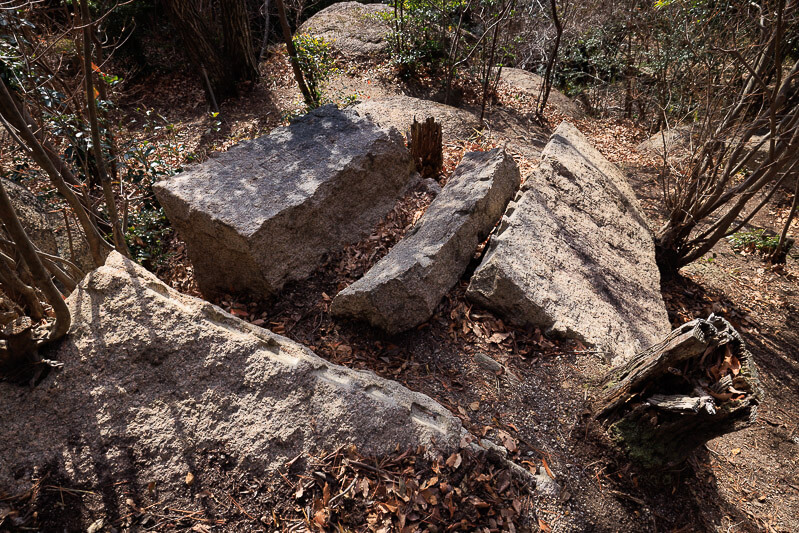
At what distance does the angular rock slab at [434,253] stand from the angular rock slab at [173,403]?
0.86 metres

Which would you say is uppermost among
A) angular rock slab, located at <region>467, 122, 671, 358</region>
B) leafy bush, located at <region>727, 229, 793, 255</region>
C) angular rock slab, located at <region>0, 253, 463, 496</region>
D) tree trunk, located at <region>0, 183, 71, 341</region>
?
tree trunk, located at <region>0, 183, 71, 341</region>

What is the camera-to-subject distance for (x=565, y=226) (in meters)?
4.42

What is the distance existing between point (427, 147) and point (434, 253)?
230 centimetres

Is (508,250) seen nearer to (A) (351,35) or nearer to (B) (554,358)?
(B) (554,358)

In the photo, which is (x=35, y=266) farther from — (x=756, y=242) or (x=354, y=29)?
(x=354, y=29)

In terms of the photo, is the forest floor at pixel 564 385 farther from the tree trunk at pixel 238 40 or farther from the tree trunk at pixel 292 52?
the tree trunk at pixel 238 40

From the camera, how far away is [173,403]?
7.75 ft

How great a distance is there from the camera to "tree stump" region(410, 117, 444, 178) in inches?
215

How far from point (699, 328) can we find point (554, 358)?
121cm

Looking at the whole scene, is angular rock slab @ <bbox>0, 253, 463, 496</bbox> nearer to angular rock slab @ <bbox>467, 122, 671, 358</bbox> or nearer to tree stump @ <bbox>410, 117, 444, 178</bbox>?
angular rock slab @ <bbox>467, 122, 671, 358</bbox>

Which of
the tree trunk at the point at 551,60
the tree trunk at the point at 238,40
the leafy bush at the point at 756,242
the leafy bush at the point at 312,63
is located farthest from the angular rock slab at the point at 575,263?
the tree trunk at the point at 238,40

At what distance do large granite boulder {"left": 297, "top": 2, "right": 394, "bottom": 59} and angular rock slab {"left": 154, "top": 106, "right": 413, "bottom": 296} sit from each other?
5.77 metres

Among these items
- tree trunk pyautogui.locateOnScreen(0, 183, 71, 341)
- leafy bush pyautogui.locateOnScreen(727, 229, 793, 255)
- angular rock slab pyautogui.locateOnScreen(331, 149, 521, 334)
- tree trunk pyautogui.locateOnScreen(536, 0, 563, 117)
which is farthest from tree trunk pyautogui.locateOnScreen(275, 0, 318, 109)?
leafy bush pyautogui.locateOnScreen(727, 229, 793, 255)

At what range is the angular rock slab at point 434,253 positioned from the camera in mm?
3451
